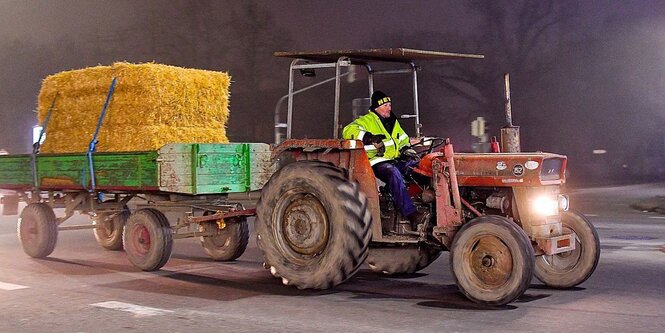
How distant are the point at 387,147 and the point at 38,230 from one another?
623 centimetres

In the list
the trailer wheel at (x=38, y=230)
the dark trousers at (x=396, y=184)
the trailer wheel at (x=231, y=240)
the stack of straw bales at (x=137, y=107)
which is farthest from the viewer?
the trailer wheel at (x=38, y=230)

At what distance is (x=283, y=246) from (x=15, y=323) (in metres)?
3.10

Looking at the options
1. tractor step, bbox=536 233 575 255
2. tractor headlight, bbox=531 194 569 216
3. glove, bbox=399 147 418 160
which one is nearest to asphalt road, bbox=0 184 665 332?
tractor step, bbox=536 233 575 255

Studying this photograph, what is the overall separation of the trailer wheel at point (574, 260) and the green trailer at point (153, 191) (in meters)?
3.77

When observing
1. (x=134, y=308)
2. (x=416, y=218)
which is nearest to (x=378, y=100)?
(x=416, y=218)

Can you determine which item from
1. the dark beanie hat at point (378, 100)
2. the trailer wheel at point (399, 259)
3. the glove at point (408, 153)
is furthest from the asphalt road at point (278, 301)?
the dark beanie hat at point (378, 100)

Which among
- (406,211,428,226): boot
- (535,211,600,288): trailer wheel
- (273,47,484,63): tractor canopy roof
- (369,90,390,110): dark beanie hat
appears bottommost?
(535,211,600,288): trailer wheel

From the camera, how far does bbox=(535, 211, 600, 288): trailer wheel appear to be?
1030 cm

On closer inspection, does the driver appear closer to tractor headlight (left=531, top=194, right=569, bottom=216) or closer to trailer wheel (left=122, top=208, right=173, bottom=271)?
tractor headlight (left=531, top=194, right=569, bottom=216)

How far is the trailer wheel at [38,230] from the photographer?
14.0 metres

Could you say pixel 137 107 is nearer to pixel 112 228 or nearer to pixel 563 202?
pixel 112 228

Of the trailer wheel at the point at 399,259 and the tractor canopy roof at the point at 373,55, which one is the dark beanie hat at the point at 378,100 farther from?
the trailer wheel at the point at 399,259

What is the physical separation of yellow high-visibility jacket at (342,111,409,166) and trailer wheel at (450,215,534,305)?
144 centimetres

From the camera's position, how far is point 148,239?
1245cm
